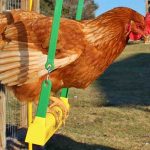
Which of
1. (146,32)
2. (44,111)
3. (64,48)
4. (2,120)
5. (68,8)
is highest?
(146,32)

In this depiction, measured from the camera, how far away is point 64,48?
3.84m

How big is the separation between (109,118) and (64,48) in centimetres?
450

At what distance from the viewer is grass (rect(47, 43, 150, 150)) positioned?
6.41m

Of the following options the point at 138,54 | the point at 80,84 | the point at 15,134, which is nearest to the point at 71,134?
the point at 15,134

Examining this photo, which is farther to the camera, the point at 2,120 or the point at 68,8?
the point at 68,8

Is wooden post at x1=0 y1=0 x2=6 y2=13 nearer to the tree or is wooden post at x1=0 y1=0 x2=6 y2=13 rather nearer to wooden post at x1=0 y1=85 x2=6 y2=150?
wooden post at x1=0 y1=85 x2=6 y2=150

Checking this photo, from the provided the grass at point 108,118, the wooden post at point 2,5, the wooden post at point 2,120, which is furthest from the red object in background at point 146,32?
the grass at point 108,118

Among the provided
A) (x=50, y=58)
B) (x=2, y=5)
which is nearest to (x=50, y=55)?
(x=50, y=58)

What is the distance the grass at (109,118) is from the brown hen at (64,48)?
242 cm

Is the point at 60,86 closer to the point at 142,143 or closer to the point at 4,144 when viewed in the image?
the point at 4,144

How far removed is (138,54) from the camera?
2414 centimetres

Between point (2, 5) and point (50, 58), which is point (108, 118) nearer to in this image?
point (2, 5)

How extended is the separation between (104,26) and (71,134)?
3.08m

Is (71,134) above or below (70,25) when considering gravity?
below
